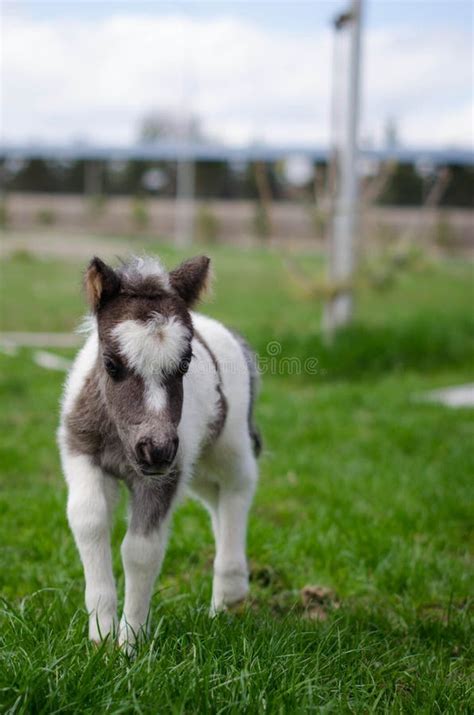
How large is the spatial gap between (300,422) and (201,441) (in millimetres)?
4055

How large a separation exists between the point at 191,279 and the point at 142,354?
427 millimetres

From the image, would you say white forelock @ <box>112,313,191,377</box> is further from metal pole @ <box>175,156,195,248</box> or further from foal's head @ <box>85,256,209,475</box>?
metal pole @ <box>175,156,195,248</box>

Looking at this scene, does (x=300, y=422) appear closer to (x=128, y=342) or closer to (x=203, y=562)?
(x=203, y=562)

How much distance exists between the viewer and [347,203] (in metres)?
10.1

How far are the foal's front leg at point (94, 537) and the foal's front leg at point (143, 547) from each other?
2.8 inches

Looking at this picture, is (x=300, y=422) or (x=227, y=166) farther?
(x=227, y=166)

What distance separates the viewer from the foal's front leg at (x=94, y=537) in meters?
3.00

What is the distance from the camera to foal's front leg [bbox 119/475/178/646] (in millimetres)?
2982

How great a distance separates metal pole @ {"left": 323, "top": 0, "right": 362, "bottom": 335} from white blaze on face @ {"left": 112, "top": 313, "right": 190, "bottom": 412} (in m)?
7.46

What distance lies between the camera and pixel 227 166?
33.2m

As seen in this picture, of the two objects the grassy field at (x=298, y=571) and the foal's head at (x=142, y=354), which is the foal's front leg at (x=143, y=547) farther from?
the foal's head at (x=142, y=354)

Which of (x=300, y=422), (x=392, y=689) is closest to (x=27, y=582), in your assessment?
(x=392, y=689)

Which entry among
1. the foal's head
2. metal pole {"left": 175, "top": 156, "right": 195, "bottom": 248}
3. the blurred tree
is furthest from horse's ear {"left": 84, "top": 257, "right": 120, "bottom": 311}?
metal pole {"left": 175, "top": 156, "right": 195, "bottom": 248}

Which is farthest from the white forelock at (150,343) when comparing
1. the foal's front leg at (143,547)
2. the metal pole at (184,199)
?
the metal pole at (184,199)
